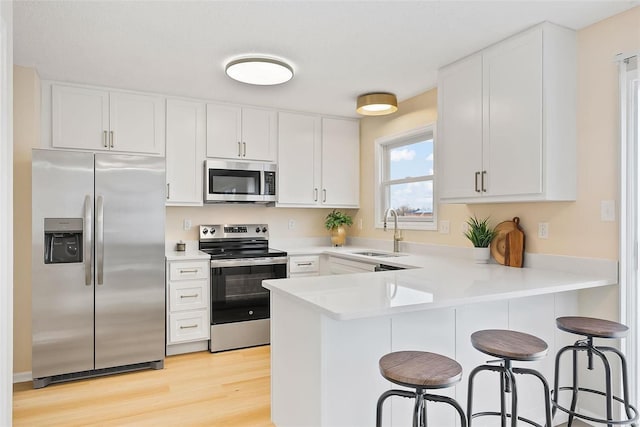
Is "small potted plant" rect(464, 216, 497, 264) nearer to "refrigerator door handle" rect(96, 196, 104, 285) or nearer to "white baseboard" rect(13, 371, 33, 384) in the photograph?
"refrigerator door handle" rect(96, 196, 104, 285)

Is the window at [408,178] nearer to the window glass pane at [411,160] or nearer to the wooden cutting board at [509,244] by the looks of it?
the window glass pane at [411,160]

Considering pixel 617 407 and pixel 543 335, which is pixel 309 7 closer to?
pixel 543 335

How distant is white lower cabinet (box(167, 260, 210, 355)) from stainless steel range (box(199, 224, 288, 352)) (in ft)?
0.26

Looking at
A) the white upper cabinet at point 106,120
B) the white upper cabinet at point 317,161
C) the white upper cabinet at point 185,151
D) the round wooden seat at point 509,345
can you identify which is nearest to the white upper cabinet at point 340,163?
the white upper cabinet at point 317,161

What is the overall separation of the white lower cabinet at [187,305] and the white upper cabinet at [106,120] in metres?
1.11

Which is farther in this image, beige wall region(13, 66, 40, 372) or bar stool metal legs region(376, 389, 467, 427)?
beige wall region(13, 66, 40, 372)

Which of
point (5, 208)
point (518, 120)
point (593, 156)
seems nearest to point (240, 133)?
point (5, 208)

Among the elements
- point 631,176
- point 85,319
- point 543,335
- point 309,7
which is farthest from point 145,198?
point 631,176

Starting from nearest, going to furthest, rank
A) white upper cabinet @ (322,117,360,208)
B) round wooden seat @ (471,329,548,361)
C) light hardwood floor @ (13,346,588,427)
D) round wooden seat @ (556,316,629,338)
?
1. round wooden seat @ (471,329,548,361)
2. round wooden seat @ (556,316,629,338)
3. light hardwood floor @ (13,346,588,427)
4. white upper cabinet @ (322,117,360,208)

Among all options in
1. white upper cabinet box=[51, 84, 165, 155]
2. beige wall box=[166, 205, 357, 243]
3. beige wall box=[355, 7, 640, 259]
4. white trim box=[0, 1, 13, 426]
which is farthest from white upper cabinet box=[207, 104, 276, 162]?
beige wall box=[355, 7, 640, 259]

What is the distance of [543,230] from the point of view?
8.87ft

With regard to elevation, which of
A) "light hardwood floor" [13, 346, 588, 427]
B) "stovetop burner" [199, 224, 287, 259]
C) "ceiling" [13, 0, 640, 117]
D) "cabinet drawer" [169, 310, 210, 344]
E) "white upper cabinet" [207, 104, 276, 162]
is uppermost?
"ceiling" [13, 0, 640, 117]

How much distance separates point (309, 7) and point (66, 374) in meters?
3.08

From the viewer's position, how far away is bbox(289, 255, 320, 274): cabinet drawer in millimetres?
4098
